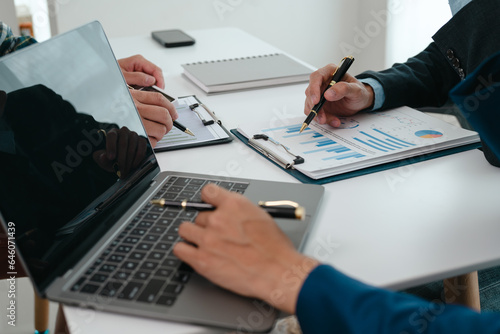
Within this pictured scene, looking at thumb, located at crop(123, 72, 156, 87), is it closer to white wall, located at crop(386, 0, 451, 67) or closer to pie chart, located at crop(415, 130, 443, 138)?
pie chart, located at crop(415, 130, 443, 138)

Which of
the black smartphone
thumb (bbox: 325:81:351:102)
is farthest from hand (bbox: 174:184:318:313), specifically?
the black smartphone

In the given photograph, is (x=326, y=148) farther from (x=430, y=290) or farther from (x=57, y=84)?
(x=57, y=84)

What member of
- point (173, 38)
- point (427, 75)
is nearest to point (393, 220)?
point (427, 75)

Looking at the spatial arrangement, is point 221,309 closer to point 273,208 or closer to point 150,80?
point 273,208

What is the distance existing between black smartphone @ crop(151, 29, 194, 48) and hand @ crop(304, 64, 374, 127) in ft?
2.50

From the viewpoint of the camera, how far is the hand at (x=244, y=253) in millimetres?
609

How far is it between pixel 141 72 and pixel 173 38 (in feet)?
1.73

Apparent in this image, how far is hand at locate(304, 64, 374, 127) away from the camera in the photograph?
43.3 inches

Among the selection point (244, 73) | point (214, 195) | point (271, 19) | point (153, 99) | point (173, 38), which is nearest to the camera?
point (214, 195)

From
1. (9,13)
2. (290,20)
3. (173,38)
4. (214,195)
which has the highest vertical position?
(214,195)

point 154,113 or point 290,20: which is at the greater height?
point 154,113

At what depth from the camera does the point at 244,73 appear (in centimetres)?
145

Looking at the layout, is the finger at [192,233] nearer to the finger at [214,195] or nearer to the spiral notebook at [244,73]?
the finger at [214,195]

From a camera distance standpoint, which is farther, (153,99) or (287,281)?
(153,99)
